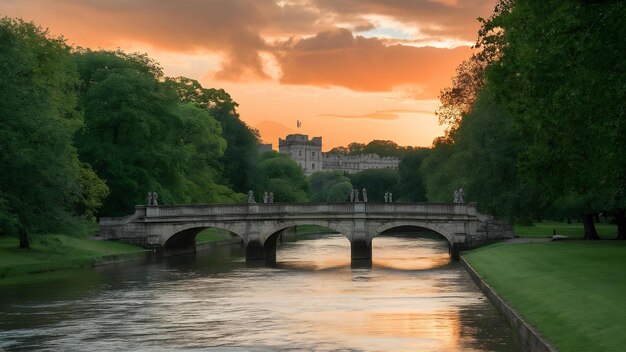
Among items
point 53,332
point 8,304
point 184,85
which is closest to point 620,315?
point 53,332

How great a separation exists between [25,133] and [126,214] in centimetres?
2661

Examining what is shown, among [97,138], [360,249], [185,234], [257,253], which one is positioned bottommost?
[257,253]

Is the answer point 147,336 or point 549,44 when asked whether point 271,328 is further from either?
point 549,44

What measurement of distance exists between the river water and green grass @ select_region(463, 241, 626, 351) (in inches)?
50.4

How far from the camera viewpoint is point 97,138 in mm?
72438

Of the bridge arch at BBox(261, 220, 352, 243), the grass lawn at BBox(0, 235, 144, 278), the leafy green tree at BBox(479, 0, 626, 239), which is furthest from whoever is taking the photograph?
the bridge arch at BBox(261, 220, 352, 243)

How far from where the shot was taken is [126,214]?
7369cm

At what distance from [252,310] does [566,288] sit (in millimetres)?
11458

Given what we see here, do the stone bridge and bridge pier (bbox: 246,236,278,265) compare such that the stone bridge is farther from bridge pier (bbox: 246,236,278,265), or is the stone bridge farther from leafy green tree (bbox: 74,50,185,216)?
leafy green tree (bbox: 74,50,185,216)

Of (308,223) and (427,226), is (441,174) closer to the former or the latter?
(427,226)

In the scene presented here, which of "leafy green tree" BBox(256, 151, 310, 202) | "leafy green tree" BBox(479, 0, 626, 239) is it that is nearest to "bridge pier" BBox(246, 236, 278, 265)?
"leafy green tree" BBox(479, 0, 626, 239)

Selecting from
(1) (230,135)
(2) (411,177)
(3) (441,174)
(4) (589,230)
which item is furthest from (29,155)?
(2) (411,177)

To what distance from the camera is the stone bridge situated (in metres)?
63.5

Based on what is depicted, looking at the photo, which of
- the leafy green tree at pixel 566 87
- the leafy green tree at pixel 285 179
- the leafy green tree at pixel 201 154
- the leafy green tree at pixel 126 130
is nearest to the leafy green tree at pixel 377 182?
the leafy green tree at pixel 285 179
